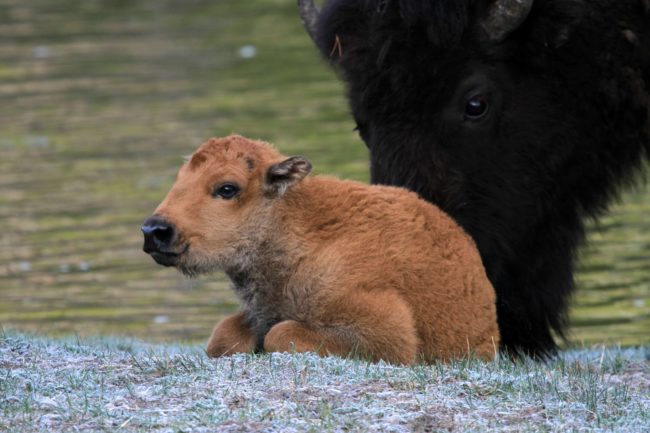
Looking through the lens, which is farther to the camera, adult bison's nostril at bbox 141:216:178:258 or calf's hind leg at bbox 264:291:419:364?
calf's hind leg at bbox 264:291:419:364

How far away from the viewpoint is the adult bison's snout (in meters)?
6.22

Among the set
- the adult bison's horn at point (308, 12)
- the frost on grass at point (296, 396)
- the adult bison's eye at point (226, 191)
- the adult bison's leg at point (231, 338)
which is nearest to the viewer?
the frost on grass at point (296, 396)

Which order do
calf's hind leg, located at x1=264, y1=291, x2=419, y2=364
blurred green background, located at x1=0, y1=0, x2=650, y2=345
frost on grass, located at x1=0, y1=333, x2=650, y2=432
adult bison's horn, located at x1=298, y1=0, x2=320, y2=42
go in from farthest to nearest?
blurred green background, located at x1=0, y1=0, x2=650, y2=345 → adult bison's horn, located at x1=298, y1=0, x2=320, y2=42 → calf's hind leg, located at x1=264, y1=291, x2=419, y2=364 → frost on grass, located at x1=0, y1=333, x2=650, y2=432

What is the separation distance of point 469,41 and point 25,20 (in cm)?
2073

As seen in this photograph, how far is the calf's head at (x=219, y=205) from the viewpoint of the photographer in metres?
6.27

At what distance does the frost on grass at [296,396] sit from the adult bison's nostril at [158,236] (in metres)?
0.53

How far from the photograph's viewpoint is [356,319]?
632 cm

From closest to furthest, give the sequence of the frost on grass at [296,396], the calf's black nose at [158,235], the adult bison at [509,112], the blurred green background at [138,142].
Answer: the frost on grass at [296,396] → the calf's black nose at [158,235] → the adult bison at [509,112] → the blurred green background at [138,142]

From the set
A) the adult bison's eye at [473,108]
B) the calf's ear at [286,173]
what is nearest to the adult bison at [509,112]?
the adult bison's eye at [473,108]

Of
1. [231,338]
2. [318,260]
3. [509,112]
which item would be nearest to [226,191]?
[318,260]

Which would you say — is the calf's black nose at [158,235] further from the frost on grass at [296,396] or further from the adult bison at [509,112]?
the adult bison at [509,112]

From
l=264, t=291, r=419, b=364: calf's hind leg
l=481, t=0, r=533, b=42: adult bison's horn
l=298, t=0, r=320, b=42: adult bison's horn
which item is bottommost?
l=264, t=291, r=419, b=364: calf's hind leg

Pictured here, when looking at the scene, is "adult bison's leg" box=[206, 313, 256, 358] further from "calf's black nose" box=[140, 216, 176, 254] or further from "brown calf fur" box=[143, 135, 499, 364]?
"calf's black nose" box=[140, 216, 176, 254]

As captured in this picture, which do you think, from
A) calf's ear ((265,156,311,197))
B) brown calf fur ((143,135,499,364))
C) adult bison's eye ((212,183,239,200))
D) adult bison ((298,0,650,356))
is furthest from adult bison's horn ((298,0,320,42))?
adult bison's eye ((212,183,239,200))
